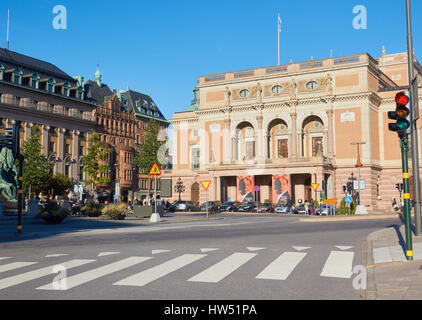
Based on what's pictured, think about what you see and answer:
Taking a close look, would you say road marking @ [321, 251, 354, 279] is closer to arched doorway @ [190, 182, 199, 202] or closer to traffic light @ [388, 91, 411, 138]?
traffic light @ [388, 91, 411, 138]

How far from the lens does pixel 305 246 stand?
14.7 metres

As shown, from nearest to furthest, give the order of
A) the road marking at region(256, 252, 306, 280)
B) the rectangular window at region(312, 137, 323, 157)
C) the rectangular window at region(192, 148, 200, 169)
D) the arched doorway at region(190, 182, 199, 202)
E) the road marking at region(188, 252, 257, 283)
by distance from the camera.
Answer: the road marking at region(188, 252, 257, 283)
the road marking at region(256, 252, 306, 280)
the rectangular window at region(312, 137, 323, 157)
the rectangular window at region(192, 148, 200, 169)
the arched doorway at region(190, 182, 199, 202)

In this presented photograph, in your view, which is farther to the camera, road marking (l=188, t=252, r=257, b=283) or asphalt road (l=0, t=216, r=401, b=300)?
road marking (l=188, t=252, r=257, b=283)

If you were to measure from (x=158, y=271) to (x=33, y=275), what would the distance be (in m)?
2.59

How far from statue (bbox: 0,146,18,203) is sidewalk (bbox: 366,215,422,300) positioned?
28.0m

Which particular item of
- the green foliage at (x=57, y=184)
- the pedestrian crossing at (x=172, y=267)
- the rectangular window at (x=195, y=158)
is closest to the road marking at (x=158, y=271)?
the pedestrian crossing at (x=172, y=267)

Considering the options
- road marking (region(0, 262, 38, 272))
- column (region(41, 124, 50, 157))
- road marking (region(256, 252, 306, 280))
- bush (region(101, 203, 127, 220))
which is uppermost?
column (region(41, 124, 50, 157))

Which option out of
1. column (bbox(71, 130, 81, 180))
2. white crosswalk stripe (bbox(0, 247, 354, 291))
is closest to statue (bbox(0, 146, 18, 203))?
white crosswalk stripe (bbox(0, 247, 354, 291))

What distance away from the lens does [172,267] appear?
10359 millimetres

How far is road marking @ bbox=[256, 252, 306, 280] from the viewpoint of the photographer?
9.23m

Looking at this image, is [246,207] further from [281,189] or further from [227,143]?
[227,143]

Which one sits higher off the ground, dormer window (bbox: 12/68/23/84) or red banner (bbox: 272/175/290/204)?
dormer window (bbox: 12/68/23/84)
